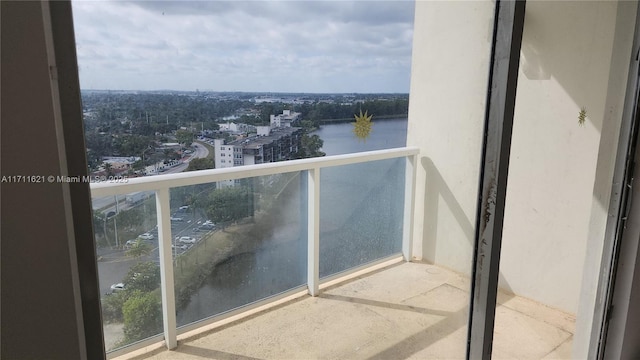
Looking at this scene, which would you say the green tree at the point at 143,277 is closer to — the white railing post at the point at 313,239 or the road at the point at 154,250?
the road at the point at 154,250

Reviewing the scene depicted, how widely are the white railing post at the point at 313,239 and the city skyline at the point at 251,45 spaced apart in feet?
2.65

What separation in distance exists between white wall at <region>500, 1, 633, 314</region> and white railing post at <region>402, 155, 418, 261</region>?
0.60m

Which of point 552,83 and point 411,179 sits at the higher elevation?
point 552,83

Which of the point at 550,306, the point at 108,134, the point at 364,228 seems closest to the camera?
the point at 108,134

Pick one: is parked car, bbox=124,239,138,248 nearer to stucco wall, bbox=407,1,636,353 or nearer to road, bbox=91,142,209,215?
road, bbox=91,142,209,215

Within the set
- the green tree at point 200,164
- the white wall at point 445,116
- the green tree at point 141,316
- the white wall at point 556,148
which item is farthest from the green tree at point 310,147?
the white wall at point 556,148

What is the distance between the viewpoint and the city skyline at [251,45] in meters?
1.18

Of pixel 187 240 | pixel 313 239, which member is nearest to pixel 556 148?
pixel 313 239

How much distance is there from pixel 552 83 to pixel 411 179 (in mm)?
1032

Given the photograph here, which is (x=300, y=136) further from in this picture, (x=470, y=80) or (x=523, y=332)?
(x=523, y=332)

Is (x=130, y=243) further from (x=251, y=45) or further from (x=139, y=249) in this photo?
(x=251, y=45)

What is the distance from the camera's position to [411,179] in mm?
2844

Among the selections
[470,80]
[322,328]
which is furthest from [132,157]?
[470,80]

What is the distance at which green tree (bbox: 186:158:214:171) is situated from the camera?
1656 millimetres
